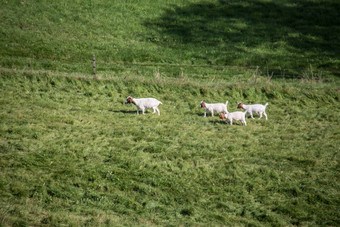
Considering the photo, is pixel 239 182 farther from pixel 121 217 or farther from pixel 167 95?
pixel 167 95

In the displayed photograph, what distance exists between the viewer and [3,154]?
39.2 feet

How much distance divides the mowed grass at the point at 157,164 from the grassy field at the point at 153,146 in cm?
4

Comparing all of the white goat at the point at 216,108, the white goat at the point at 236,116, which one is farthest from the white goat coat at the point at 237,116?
the white goat at the point at 216,108

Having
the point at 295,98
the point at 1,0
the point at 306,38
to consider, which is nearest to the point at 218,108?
the point at 295,98

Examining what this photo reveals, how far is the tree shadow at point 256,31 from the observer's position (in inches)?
1331

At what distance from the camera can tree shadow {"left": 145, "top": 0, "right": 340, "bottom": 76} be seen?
3381 cm

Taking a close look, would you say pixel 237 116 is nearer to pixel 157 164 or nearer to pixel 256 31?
pixel 157 164

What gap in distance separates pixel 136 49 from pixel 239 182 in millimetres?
23427

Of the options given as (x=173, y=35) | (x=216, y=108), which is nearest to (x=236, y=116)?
(x=216, y=108)

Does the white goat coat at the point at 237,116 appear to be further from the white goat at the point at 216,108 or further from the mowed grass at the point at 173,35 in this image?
the mowed grass at the point at 173,35

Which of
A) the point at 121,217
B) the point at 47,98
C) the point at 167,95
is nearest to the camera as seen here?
the point at 121,217

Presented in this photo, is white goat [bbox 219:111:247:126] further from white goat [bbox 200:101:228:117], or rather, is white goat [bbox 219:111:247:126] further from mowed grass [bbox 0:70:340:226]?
white goat [bbox 200:101:228:117]

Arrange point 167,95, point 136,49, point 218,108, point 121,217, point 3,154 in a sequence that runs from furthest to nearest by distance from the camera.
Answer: point 136,49 < point 167,95 < point 218,108 < point 3,154 < point 121,217

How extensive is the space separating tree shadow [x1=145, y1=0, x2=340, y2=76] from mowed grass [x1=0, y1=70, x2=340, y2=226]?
15.4 metres
